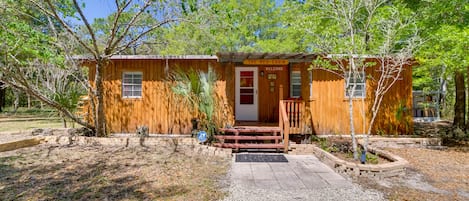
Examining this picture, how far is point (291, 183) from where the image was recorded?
4.29 metres

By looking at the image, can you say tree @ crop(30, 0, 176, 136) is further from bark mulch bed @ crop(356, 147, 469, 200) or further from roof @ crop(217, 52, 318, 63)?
bark mulch bed @ crop(356, 147, 469, 200)

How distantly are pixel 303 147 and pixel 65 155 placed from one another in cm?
558

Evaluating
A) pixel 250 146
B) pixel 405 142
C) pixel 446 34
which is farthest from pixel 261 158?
pixel 446 34

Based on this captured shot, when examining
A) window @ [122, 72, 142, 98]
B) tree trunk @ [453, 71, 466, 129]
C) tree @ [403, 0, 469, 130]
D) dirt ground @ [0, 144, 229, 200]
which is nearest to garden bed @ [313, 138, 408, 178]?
dirt ground @ [0, 144, 229, 200]

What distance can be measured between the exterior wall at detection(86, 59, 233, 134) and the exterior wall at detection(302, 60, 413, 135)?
3.59m

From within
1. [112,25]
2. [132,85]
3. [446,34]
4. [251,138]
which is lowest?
[251,138]

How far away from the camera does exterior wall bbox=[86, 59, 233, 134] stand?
325 inches

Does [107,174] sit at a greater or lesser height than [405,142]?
lesser

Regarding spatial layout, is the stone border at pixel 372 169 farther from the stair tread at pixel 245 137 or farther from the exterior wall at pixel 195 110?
the exterior wall at pixel 195 110

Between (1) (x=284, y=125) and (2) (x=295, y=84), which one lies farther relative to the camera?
(2) (x=295, y=84)

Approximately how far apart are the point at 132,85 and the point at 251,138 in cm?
425

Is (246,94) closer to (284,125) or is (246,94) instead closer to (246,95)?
(246,95)

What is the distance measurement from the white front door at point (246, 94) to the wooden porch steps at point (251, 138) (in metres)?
1.81

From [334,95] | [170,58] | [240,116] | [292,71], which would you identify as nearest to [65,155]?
[170,58]
